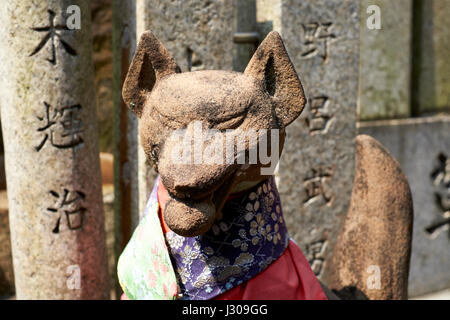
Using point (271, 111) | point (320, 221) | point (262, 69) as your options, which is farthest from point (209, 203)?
point (320, 221)

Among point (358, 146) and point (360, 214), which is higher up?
point (358, 146)

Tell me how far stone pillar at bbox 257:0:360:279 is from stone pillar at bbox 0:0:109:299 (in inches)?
37.3

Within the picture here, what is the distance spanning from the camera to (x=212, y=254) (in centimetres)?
173

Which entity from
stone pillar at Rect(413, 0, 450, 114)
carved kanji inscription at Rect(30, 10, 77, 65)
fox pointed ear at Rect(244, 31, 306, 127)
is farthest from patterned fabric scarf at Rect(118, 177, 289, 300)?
stone pillar at Rect(413, 0, 450, 114)

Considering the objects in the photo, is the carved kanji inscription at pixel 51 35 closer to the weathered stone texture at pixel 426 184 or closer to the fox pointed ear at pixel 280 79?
the fox pointed ear at pixel 280 79

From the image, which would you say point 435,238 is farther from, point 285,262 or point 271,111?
point 271,111

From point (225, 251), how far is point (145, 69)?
63 cm

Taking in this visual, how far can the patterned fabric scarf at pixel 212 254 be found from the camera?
5.66 feet

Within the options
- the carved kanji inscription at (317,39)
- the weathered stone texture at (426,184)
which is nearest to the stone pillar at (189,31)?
the carved kanji inscription at (317,39)

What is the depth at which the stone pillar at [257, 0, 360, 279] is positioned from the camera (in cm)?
274

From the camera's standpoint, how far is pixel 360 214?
80.8 inches
